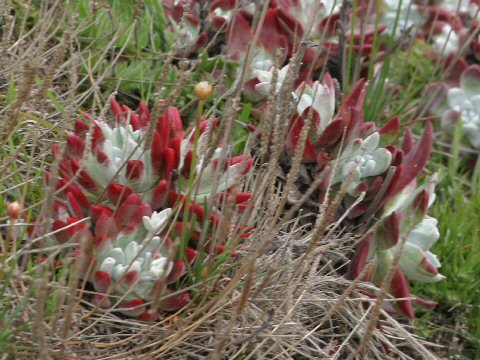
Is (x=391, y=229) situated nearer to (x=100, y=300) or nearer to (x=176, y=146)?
(x=176, y=146)

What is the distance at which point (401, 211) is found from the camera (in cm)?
216

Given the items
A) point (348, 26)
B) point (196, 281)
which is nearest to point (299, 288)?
point (196, 281)

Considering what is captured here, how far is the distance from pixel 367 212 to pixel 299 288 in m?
0.35

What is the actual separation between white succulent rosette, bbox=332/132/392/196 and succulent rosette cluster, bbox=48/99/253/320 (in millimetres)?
336

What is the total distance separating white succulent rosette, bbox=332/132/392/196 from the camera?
216 centimetres

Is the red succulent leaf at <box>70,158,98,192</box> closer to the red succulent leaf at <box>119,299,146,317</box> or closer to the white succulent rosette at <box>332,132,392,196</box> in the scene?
the red succulent leaf at <box>119,299,146,317</box>

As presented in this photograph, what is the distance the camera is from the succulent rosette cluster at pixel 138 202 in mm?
1782

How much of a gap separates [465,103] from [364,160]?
114 cm

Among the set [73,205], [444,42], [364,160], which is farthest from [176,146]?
[444,42]

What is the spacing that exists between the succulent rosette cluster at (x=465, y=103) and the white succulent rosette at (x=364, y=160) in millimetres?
996

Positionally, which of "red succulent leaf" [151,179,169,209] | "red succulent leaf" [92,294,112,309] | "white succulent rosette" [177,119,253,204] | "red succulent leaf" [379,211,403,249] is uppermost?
"white succulent rosette" [177,119,253,204]

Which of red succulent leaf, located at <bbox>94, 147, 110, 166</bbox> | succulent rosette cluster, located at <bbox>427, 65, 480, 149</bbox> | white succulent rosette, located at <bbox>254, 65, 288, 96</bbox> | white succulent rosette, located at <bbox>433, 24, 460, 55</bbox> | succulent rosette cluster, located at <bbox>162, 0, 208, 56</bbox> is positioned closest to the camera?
red succulent leaf, located at <bbox>94, 147, 110, 166</bbox>

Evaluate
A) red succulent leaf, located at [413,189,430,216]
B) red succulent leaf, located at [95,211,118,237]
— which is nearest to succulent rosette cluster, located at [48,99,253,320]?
red succulent leaf, located at [95,211,118,237]

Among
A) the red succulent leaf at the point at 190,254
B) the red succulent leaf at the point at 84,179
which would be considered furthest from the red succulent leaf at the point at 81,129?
the red succulent leaf at the point at 190,254
